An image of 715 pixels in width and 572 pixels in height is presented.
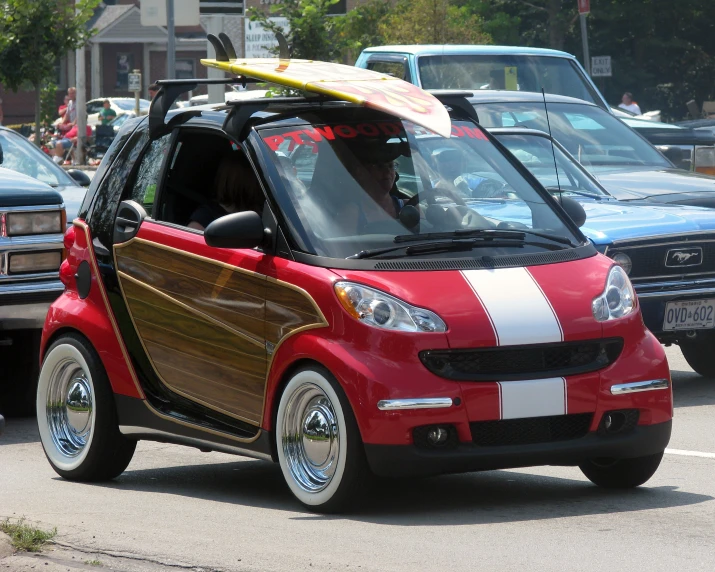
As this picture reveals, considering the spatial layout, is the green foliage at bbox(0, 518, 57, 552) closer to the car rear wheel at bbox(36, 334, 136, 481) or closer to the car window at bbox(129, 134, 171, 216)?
the car rear wheel at bbox(36, 334, 136, 481)

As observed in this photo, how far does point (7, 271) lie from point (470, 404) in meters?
4.43

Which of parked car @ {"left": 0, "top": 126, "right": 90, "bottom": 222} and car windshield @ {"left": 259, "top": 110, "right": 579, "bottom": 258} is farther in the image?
parked car @ {"left": 0, "top": 126, "right": 90, "bottom": 222}

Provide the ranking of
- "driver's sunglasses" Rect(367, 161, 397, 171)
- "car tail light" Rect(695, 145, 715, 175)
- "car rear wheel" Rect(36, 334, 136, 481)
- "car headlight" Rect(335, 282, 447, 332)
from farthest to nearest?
"car tail light" Rect(695, 145, 715, 175) < "car rear wheel" Rect(36, 334, 136, 481) < "driver's sunglasses" Rect(367, 161, 397, 171) < "car headlight" Rect(335, 282, 447, 332)

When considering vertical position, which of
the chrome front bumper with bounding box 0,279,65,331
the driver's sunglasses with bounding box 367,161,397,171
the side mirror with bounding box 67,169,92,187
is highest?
the driver's sunglasses with bounding box 367,161,397,171

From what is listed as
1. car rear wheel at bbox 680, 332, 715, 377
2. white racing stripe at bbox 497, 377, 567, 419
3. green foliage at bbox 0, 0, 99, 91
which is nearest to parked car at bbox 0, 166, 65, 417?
car rear wheel at bbox 680, 332, 715, 377

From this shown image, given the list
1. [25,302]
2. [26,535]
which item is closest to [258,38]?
[25,302]

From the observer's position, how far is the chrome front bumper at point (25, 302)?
9.59m

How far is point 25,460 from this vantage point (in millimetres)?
8523

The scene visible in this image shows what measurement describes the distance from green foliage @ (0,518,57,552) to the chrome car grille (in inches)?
183

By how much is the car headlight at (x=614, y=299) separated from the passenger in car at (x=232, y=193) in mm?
1499

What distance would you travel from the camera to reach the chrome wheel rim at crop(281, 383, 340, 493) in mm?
6219

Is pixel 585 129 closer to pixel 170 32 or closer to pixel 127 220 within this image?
pixel 127 220

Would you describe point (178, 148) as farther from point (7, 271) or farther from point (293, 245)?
point (7, 271)

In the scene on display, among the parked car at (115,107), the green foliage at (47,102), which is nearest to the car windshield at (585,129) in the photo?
the parked car at (115,107)
